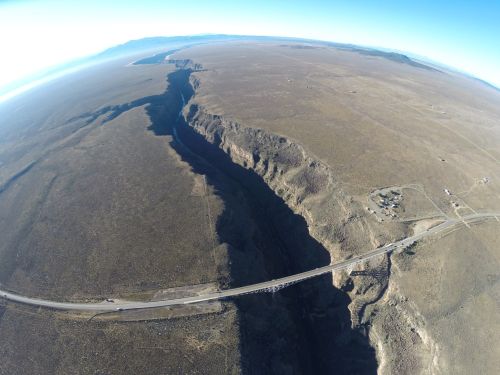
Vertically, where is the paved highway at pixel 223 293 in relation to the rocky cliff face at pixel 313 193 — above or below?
below

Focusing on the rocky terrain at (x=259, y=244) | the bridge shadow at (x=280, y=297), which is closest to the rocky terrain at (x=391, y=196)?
the rocky terrain at (x=259, y=244)

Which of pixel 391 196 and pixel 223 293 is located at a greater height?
pixel 391 196

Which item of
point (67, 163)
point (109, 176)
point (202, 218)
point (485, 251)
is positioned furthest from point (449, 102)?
point (67, 163)

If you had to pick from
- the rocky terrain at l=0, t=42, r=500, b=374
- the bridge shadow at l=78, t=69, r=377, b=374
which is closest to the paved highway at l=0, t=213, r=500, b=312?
the rocky terrain at l=0, t=42, r=500, b=374

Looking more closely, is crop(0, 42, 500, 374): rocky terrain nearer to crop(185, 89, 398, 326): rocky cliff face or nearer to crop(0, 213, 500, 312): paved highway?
crop(185, 89, 398, 326): rocky cliff face

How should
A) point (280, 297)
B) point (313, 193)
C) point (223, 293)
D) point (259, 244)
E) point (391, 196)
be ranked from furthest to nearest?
point (313, 193) < point (391, 196) < point (259, 244) < point (280, 297) < point (223, 293)

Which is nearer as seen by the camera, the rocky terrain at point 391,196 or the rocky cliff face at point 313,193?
the rocky terrain at point 391,196

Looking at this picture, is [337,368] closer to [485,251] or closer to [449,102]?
[485,251]

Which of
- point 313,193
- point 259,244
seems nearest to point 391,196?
point 313,193

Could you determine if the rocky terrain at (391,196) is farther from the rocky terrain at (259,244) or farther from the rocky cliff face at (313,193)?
the rocky terrain at (259,244)

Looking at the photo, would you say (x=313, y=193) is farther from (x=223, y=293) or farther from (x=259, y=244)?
(x=223, y=293)
